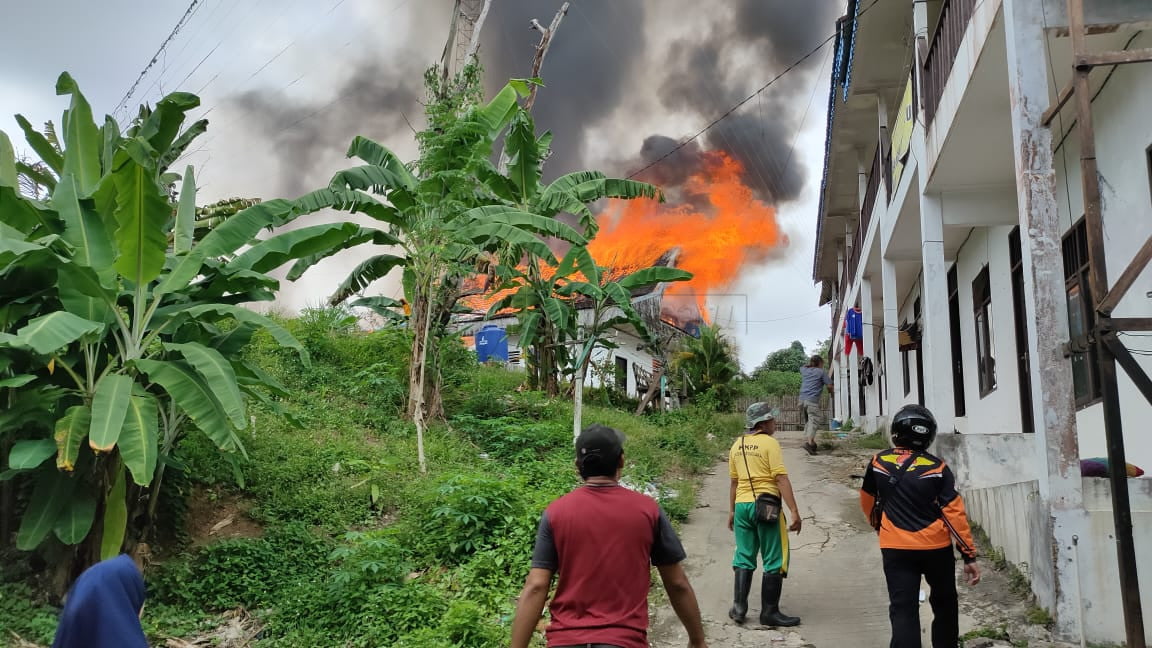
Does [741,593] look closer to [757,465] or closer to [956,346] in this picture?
[757,465]

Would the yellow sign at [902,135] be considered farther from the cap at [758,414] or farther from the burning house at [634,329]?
the burning house at [634,329]

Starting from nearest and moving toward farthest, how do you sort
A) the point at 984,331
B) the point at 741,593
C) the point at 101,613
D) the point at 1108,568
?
1. the point at 101,613
2. the point at 1108,568
3. the point at 741,593
4. the point at 984,331

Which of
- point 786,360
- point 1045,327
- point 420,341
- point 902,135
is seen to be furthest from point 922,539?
point 786,360

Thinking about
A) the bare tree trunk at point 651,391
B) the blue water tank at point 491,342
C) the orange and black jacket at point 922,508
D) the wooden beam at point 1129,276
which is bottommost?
the orange and black jacket at point 922,508

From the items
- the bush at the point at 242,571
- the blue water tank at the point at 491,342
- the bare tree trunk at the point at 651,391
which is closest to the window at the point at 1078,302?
the bush at the point at 242,571

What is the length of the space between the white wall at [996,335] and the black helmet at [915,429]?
7.58 metres

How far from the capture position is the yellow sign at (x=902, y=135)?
12187mm

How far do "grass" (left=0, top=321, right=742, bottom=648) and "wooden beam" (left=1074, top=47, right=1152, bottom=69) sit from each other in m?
5.54

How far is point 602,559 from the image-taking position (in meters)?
3.29

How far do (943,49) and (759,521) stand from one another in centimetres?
635

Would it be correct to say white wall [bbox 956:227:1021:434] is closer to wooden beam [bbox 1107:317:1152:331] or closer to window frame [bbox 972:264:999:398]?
window frame [bbox 972:264:999:398]

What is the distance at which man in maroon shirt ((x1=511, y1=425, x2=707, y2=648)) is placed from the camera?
128 inches

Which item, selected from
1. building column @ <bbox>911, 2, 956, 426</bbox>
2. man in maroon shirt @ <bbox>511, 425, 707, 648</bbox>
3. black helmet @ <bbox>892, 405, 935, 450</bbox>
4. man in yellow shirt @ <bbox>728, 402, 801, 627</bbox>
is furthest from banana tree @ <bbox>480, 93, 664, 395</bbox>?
man in maroon shirt @ <bbox>511, 425, 707, 648</bbox>

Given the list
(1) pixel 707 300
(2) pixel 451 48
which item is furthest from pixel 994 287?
(1) pixel 707 300
